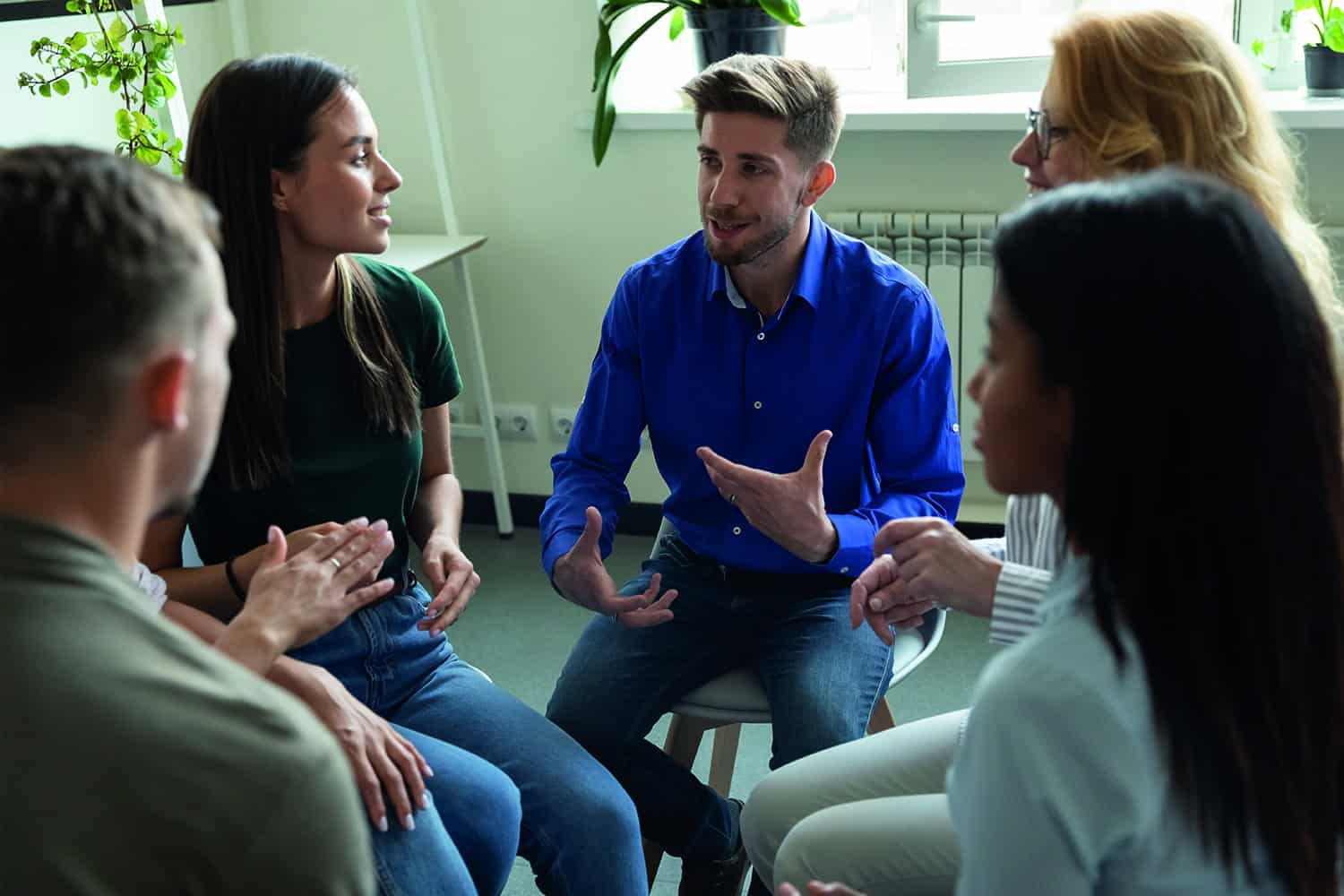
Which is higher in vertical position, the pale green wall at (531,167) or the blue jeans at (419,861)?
the pale green wall at (531,167)

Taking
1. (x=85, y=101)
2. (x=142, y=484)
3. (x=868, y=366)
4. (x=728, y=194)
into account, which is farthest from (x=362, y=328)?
(x=85, y=101)

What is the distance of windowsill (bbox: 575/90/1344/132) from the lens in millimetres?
2703

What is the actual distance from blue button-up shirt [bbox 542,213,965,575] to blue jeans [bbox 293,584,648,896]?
0.25 m

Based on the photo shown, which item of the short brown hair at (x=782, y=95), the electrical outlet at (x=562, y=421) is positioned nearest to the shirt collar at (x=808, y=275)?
the short brown hair at (x=782, y=95)

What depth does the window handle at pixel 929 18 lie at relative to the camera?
2930 millimetres

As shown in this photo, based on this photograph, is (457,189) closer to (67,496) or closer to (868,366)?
(868,366)

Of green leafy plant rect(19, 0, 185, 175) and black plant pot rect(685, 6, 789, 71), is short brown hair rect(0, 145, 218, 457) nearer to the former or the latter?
green leafy plant rect(19, 0, 185, 175)

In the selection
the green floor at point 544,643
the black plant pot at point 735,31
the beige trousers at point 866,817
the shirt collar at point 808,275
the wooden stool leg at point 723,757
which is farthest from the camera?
the black plant pot at point 735,31

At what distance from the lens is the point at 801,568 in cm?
191

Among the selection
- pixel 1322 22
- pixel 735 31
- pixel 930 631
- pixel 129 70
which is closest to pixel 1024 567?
pixel 930 631

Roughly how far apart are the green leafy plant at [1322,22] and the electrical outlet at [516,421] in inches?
73.6

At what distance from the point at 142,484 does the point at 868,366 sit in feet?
4.06

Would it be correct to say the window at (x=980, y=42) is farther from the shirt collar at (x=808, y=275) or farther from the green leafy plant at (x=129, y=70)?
the green leafy plant at (x=129, y=70)

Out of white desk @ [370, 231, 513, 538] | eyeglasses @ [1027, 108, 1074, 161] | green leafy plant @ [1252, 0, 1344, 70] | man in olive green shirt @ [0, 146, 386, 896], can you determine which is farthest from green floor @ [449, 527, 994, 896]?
man in olive green shirt @ [0, 146, 386, 896]
